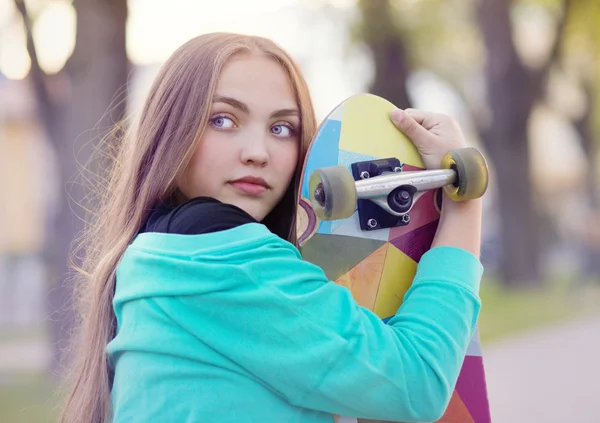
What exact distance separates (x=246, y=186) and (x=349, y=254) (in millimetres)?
287

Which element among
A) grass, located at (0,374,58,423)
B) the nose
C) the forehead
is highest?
the forehead

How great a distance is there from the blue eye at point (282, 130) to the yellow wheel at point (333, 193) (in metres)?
0.29

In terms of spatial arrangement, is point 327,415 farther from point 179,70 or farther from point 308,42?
point 308,42

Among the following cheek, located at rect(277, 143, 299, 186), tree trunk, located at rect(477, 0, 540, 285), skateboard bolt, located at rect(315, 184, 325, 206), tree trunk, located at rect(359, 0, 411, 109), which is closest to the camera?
skateboard bolt, located at rect(315, 184, 325, 206)

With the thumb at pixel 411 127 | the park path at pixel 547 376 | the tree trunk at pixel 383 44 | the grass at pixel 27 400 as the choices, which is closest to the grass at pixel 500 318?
the grass at pixel 27 400

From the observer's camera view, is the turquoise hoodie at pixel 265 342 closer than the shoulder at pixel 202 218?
Yes

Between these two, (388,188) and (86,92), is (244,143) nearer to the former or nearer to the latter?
(388,188)

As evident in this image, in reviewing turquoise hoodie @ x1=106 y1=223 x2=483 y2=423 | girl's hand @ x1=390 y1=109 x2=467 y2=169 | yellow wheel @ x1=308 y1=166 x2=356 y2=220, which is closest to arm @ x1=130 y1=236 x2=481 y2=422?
turquoise hoodie @ x1=106 y1=223 x2=483 y2=423

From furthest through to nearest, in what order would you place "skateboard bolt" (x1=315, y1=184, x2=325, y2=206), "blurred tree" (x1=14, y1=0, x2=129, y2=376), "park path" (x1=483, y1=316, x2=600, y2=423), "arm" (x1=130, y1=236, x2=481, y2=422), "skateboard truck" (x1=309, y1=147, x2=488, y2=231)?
1. "park path" (x1=483, y1=316, x2=600, y2=423)
2. "blurred tree" (x1=14, y1=0, x2=129, y2=376)
3. "skateboard truck" (x1=309, y1=147, x2=488, y2=231)
4. "skateboard bolt" (x1=315, y1=184, x2=325, y2=206)
5. "arm" (x1=130, y1=236, x2=481, y2=422)

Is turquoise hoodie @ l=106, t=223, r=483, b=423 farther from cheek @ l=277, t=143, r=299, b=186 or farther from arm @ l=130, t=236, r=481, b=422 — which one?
cheek @ l=277, t=143, r=299, b=186

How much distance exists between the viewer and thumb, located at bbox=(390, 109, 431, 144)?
1.71 m

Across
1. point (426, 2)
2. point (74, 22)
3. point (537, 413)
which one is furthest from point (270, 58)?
point (426, 2)

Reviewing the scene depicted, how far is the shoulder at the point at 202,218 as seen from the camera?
1.42 m

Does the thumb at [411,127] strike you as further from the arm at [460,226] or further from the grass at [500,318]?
the grass at [500,318]
